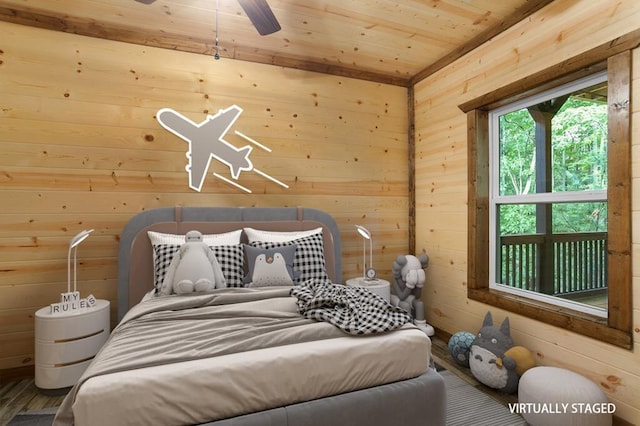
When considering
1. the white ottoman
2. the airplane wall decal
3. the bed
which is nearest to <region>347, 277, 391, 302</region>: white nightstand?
the bed

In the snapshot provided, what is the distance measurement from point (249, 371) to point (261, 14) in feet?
6.01

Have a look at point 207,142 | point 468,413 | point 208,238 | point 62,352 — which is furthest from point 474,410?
point 207,142

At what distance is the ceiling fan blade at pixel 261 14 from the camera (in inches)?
69.6

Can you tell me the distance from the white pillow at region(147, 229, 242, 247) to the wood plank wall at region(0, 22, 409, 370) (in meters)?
0.37

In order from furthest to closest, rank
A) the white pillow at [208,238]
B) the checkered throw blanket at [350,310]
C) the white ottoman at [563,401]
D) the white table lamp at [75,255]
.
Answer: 1. the white pillow at [208,238]
2. the white table lamp at [75,255]
3. the white ottoman at [563,401]
4. the checkered throw blanket at [350,310]

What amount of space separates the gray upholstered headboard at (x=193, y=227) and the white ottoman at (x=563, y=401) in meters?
1.62

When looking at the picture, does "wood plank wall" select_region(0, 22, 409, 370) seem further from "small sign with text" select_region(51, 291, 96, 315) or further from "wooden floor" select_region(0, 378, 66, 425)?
"small sign with text" select_region(51, 291, 96, 315)

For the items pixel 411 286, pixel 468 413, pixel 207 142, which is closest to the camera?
pixel 468 413

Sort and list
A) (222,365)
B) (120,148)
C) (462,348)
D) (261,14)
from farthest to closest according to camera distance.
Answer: (120,148) < (462,348) < (261,14) < (222,365)

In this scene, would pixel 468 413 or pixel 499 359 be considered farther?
pixel 499 359

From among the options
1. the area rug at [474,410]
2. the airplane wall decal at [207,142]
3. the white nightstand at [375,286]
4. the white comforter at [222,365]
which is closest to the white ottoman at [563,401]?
the area rug at [474,410]

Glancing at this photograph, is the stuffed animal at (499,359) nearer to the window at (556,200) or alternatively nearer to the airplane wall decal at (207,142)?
the window at (556,200)

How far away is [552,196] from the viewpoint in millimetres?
2367

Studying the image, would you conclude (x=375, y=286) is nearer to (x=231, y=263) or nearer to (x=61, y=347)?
(x=231, y=263)
